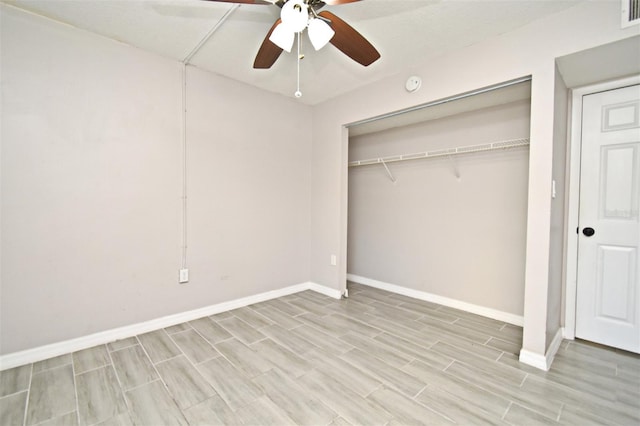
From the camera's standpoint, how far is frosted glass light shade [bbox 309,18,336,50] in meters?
1.54

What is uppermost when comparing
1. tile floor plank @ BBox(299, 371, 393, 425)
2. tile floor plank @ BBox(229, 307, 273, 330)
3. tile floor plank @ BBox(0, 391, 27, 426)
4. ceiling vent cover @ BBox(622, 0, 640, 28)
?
ceiling vent cover @ BBox(622, 0, 640, 28)

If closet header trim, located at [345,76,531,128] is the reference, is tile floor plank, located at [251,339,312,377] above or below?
below

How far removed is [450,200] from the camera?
127 inches

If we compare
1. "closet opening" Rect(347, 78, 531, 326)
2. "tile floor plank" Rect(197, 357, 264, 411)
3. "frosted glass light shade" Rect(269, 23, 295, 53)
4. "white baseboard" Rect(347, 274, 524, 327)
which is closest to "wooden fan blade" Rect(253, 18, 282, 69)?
"frosted glass light shade" Rect(269, 23, 295, 53)

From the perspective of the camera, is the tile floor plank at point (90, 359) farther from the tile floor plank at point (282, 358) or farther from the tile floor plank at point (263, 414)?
the tile floor plank at point (263, 414)

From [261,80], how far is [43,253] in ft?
7.82

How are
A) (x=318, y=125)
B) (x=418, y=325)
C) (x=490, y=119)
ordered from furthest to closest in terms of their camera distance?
(x=318, y=125) < (x=490, y=119) < (x=418, y=325)

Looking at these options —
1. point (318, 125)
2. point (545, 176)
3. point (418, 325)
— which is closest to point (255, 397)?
point (418, 325)

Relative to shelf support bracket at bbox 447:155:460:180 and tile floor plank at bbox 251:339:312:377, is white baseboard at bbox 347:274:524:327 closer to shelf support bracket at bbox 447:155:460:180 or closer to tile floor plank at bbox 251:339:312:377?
shelf support bracket at bbox 447:155:460:180

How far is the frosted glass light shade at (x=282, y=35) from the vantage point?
5.09 feet

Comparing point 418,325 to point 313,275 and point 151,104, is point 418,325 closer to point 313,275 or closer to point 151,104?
point 313,275

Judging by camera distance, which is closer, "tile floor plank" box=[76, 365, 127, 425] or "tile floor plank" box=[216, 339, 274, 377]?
"tile floor plank" box=[76, 365, 127, 425]

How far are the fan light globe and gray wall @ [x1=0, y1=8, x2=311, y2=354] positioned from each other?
1.65m

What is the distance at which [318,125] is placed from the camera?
3.71 metres
